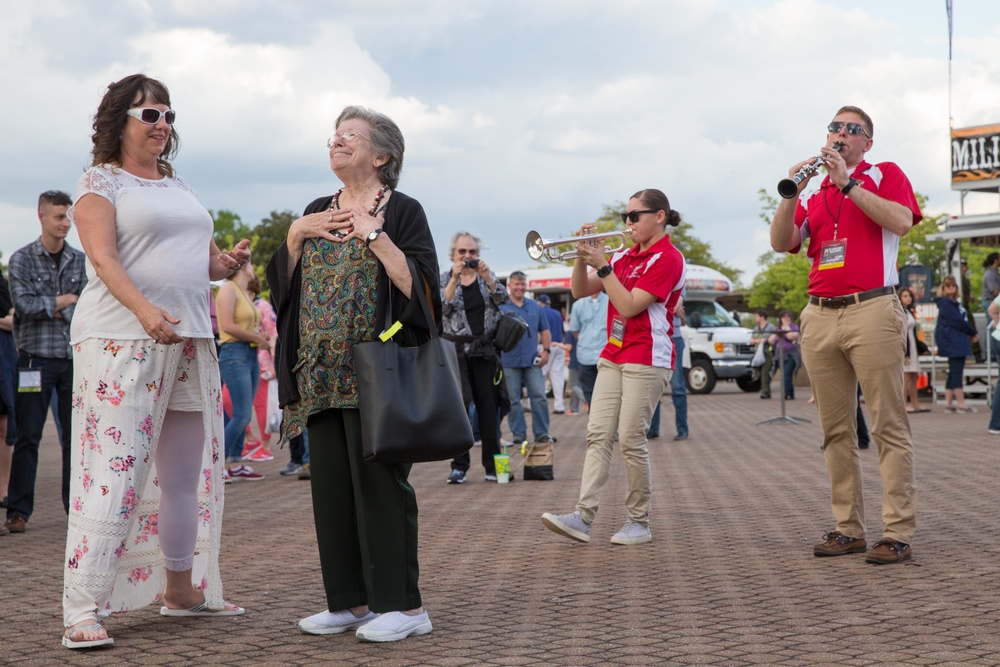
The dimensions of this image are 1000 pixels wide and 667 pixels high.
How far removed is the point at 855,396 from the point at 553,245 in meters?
2.12

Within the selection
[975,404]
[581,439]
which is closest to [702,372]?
[975,404]

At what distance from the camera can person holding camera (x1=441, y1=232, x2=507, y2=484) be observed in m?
10.3

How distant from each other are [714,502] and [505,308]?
578 centimetres

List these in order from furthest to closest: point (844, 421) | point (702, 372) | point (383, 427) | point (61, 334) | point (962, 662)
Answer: point (702, 372)
point (61, 334)
point (844, 421)
point (383, 427)
point (962, 662)

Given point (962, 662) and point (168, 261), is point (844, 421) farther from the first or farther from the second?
point (168, 261)

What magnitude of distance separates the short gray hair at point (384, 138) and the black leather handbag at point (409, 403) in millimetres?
537

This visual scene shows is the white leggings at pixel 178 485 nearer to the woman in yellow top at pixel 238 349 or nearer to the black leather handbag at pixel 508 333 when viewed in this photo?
the black leather handbag at pixel 508 333

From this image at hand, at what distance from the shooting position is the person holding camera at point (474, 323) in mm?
10281

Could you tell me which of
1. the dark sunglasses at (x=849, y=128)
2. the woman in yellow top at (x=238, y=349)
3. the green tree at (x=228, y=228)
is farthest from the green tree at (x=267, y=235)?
the dark sunglasses at (x=849, y=128)

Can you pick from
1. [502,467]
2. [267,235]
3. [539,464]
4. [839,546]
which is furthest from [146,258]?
[267,235]

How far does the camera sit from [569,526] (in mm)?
6707

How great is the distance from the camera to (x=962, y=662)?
396cm

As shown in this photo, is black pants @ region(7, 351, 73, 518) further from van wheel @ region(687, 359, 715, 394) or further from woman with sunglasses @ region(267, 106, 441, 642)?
van wheel @ region(687, 359, 715, 394)

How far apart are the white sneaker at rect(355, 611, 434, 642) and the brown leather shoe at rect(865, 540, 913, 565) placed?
8.45ft
